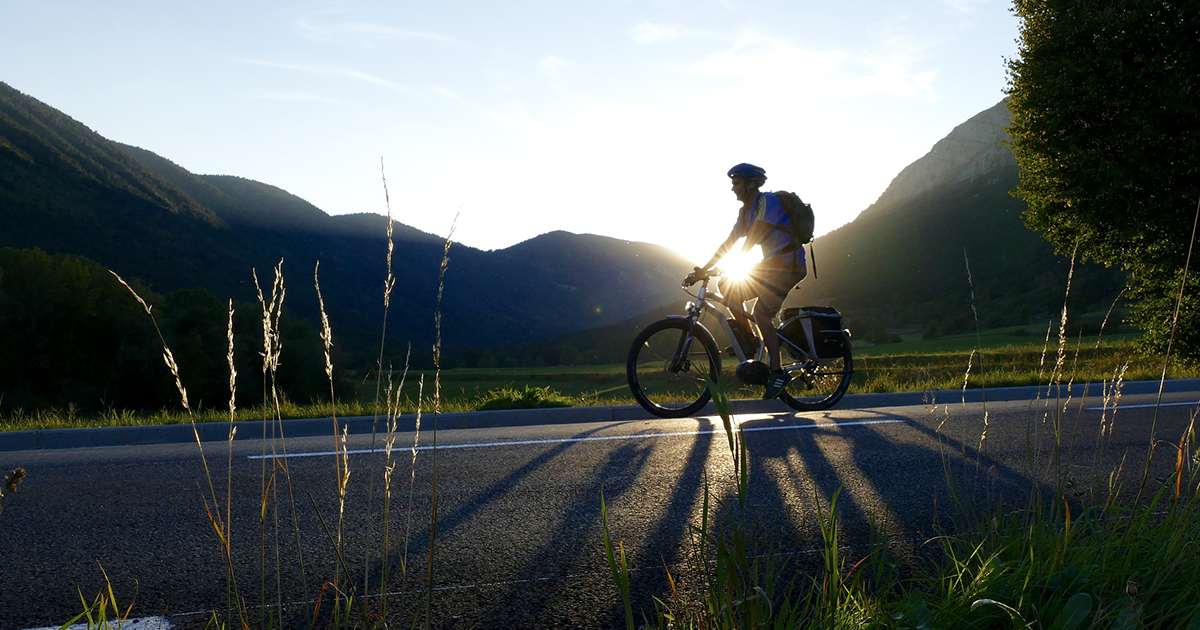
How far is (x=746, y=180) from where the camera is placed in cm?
789

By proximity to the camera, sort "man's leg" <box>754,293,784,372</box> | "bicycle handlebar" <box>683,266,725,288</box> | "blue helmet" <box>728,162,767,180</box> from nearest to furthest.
Result: 1. "blue helmet" <box>728,162,767,180</box>
2. "man's leg" <box>754,293,784,372</box>
3. "bicycle handlebar" <box>683,266,725,288</box>

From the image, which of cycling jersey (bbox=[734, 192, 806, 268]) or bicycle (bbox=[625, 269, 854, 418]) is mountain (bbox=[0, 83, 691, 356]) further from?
cycling jersey (bbox=[734, 192, 806, 268])

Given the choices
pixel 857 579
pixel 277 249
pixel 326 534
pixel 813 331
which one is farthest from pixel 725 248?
pixel 277 249

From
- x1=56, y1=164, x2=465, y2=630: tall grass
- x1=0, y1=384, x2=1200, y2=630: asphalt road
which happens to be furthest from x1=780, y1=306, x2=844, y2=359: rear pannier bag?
x1=56, y1=164, x2=465, y2=630: tall grass

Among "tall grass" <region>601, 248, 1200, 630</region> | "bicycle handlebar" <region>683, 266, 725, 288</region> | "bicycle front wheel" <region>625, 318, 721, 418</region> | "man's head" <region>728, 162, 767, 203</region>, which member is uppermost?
"man's head" <region>728, 162, 767, 203</region>

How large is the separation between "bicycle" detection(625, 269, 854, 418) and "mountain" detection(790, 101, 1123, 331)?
171 feet

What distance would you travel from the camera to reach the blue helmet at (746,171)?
7.80 metres

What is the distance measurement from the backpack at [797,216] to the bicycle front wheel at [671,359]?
1332 millimetres

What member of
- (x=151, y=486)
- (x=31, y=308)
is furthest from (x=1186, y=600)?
(x=31, y=308)

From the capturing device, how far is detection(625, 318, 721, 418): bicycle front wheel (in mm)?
8180

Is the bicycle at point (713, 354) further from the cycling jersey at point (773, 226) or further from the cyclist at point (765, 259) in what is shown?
the cycling jersey at point (773, 226)

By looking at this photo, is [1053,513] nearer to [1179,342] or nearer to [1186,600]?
[1186,600]

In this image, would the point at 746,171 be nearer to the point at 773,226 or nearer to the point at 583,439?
the point at 773,226

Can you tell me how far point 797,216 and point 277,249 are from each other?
4403 inches
